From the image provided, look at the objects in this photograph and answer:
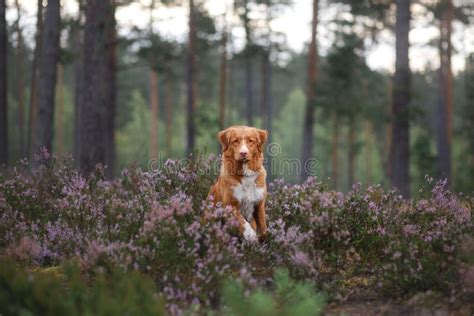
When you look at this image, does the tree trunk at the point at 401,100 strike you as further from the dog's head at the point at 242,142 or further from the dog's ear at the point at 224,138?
the dog's ear at the point at 224,138

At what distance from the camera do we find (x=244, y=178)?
6.94m

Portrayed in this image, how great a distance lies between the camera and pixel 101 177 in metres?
8.31

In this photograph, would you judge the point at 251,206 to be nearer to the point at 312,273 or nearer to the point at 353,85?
the point at 312,273

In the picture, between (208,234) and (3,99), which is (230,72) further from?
(208,234)

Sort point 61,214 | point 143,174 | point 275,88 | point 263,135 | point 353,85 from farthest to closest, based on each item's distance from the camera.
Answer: point 275,88, point 353,85, point 143,174, point 263,135, point 61,214

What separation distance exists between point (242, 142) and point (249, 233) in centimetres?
115

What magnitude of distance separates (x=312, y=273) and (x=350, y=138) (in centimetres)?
2921

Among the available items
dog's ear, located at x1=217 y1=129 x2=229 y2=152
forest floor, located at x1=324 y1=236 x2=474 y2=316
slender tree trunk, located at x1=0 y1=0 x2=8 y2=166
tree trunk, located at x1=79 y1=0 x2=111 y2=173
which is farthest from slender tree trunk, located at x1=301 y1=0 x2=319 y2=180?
forest floor, located at x1=324 y1=236 x2=474 y2=316

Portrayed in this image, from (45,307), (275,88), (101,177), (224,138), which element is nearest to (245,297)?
(45,307)

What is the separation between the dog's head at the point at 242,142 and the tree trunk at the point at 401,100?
892cm

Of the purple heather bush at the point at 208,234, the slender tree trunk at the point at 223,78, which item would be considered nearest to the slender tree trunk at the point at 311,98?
the slender tree trunk at the point at 223,78

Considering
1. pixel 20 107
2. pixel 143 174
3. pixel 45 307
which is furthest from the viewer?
pixel 20 107

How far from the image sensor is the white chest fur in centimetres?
689

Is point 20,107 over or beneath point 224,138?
over
